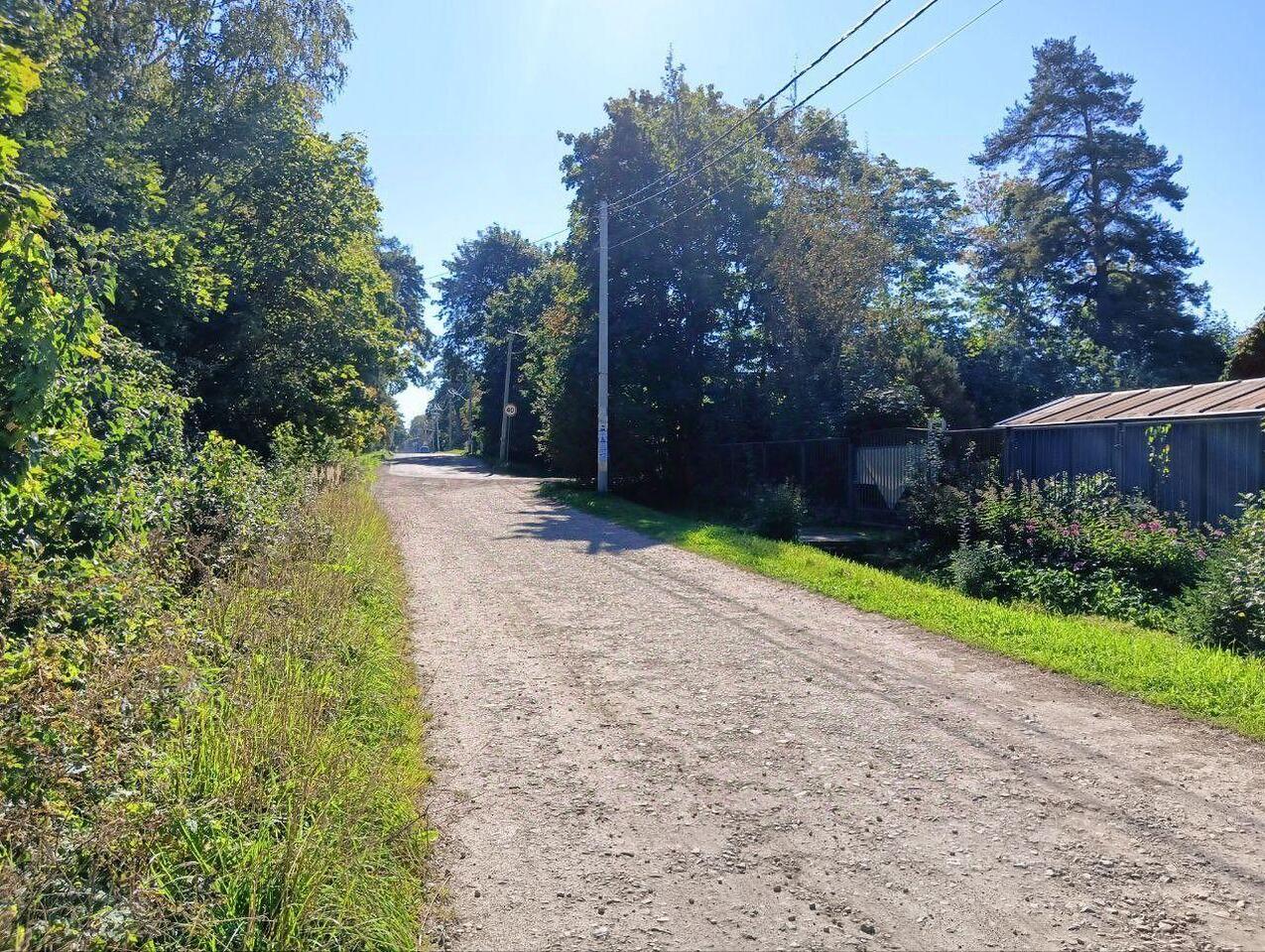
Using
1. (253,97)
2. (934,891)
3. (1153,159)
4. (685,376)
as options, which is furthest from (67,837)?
(1153,159)

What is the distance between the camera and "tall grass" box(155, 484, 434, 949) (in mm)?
3016

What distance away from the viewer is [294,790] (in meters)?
3.78

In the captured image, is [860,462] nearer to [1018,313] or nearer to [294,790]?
[294,790]

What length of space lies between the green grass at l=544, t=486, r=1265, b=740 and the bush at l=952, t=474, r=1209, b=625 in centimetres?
110

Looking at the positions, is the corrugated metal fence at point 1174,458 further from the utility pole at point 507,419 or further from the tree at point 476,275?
the tree at point 476,275

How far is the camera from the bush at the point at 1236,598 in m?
7.30

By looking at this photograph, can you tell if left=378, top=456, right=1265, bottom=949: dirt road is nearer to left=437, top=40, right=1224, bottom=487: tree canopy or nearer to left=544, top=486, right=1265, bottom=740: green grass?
left=544, top=486, right=1265, bottom=740: green grass

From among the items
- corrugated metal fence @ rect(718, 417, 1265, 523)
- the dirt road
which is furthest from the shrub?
the dirt road

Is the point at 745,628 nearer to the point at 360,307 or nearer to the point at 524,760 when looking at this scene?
the point at 524,760

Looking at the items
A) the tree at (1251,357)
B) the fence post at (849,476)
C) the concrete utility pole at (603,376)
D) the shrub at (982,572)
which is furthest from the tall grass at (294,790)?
the tree at (1251,357)

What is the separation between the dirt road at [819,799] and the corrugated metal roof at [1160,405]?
→ 7049mm

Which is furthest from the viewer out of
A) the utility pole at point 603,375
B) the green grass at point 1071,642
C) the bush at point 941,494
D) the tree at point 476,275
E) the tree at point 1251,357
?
the tree at point 476,275

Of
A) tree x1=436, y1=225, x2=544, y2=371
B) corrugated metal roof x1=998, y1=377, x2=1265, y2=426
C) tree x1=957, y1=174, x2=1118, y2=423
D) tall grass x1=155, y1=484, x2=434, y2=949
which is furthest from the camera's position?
tree x1=436, y1=225, x2=544, y2=371

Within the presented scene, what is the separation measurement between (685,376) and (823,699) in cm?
2030
